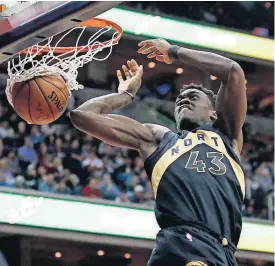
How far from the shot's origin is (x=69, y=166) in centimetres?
1292

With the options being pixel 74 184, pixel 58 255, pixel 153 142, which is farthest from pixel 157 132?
pixel 58 255

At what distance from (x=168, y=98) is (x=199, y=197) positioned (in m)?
12.2

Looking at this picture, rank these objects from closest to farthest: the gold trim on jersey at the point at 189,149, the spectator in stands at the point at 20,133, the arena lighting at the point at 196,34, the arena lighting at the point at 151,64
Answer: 1. the gold trim on jersey at the point at 189,149
2. the spectator in stands at the point at 20,133
3. the arena lighting at the point at 196,34
4. the arena lighting at the point at 151,64

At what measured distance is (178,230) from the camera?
4.45m

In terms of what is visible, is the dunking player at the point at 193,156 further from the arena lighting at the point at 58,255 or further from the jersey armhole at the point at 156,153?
the arena lighting at the point at 58,255

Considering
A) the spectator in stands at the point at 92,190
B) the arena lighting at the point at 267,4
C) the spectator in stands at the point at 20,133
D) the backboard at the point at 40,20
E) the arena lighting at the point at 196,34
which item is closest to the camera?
the backboard at the point at 40,20

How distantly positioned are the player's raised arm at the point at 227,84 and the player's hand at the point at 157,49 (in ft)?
0.13

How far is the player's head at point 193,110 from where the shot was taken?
15.8 feet

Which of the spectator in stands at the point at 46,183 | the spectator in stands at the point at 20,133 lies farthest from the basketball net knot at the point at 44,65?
the spectator in stands at the point at 20,133

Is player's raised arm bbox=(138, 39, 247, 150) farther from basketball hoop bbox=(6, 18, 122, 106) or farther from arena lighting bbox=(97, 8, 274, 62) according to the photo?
arena lighting bbox=(97, 8, 274, 62)

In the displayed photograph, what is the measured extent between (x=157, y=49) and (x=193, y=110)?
392 mm

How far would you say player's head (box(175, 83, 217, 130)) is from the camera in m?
4.82

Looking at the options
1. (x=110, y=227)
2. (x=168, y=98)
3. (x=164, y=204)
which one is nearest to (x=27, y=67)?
(x=164, y=204)

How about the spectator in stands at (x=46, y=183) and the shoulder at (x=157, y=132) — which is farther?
the spectator in stands at (x=46, y=183)
